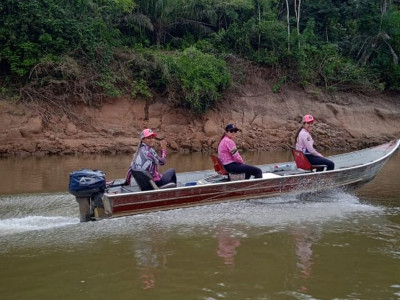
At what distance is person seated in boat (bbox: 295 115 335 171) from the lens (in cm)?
996

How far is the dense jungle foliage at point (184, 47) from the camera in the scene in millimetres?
17906

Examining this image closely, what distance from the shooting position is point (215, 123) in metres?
19.5

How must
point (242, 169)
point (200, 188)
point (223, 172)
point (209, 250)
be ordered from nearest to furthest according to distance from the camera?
point (209, 250), point (200, 188), point (242, 169), point (223, 172)

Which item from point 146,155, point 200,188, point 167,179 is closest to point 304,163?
point 200,188

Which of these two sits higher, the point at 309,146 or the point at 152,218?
the point at 309,146

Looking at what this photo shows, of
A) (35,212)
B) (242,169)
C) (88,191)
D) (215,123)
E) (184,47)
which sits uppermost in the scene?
(184,47)

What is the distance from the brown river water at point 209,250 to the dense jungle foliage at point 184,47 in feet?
29.7

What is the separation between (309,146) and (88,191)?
433 centimetres

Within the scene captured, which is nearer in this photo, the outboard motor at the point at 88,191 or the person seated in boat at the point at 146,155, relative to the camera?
the outboard motor at the point at 88,191

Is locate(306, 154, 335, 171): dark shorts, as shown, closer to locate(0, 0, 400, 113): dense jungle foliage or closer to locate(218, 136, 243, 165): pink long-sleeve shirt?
locate(218, 136, 243, 165): pink long-sleeve shirt

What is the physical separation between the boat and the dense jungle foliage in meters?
9.29

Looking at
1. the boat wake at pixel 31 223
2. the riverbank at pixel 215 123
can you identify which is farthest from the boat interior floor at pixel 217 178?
the riverbank at pixel 215 123

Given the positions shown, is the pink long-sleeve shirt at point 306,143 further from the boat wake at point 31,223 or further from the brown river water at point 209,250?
the boat wake at point 31,223

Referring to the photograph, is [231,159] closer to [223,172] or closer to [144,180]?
[223,172]
